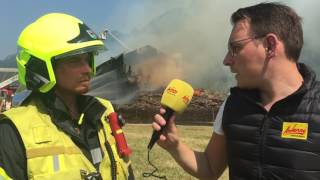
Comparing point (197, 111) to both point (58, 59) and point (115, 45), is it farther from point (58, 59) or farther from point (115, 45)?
point (58, 59)

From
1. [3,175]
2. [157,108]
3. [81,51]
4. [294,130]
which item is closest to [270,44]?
[294,130]

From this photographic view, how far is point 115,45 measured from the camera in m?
28.1

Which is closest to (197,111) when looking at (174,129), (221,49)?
(221,49)

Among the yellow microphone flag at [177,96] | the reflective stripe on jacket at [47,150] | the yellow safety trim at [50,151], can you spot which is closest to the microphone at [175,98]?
the yellow microphone flag at [177,96]

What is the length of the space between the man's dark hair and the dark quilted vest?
185 millimetres

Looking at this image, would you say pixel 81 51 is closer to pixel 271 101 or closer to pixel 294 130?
pixel 271 101

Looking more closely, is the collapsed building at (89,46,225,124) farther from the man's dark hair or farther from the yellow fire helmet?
the man's dark hair

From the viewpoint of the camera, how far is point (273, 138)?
9.55 ft

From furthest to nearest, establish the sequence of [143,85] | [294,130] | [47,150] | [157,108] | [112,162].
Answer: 1. [157,108]
2. [143,85]
3. [112,162]
4. [294,130]
5. [47,150]

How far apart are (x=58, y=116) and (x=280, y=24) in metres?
1.27

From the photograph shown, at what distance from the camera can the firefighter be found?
2.70 metres

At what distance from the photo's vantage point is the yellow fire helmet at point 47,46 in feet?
9.48

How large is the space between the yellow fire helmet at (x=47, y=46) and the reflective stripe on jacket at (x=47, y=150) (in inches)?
6.0

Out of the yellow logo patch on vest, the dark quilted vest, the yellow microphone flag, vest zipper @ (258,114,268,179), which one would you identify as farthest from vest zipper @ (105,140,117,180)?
the yellow logo patch on vest
